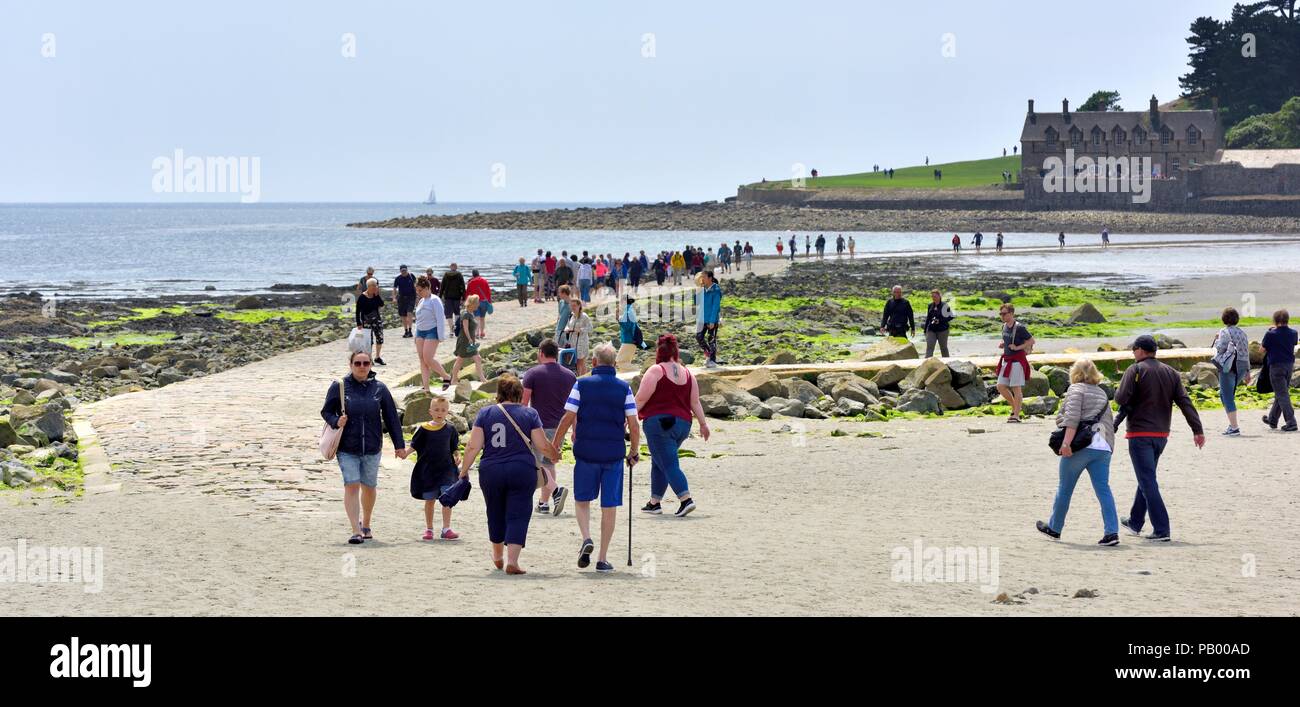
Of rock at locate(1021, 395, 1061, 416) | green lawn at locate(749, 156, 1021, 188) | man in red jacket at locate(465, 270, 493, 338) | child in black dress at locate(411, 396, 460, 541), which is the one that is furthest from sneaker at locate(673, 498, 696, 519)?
green lawn at locate(749, 156, 1021, 188)

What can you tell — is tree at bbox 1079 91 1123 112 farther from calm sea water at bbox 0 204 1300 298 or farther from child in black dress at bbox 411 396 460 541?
child in black dress at bbox 411 396 460 541

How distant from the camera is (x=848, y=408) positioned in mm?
19438

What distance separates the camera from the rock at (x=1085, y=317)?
35.6 metres

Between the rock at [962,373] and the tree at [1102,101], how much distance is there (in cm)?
13943

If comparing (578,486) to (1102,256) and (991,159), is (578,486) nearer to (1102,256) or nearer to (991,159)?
(1102,256)

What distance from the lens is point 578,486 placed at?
10125 mm

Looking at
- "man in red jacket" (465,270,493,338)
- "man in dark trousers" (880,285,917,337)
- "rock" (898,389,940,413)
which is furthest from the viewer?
"man in red jacket" (465,270,493,338)

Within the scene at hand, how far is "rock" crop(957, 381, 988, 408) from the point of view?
2023 centimetres

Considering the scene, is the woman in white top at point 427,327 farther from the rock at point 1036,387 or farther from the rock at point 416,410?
the rock at point 1036,387

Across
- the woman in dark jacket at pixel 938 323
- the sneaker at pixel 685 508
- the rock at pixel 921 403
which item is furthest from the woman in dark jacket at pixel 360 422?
the woman in dark jacket at pixel 938 323

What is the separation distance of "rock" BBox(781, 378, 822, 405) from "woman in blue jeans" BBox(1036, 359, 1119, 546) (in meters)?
8.68

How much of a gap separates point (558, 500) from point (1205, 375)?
1243cm

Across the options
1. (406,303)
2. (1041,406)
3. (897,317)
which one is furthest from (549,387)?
(406,303)

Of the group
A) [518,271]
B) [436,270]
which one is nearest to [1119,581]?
[518,271]
